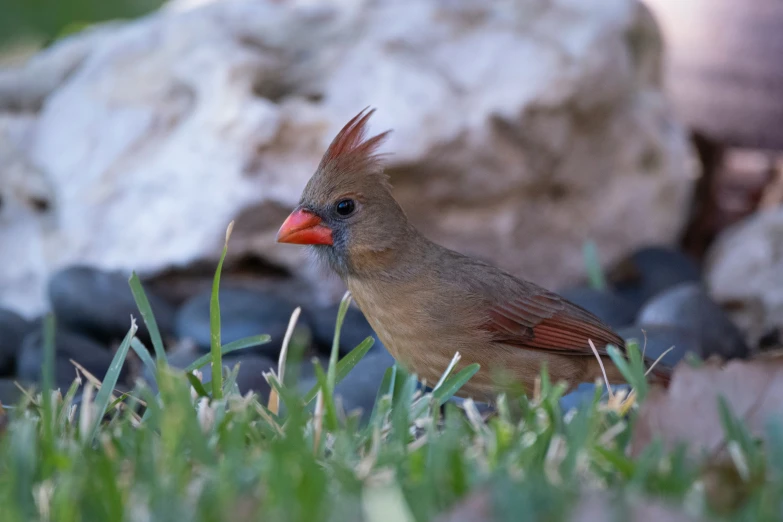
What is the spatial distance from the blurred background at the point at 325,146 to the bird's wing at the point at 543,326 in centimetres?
41

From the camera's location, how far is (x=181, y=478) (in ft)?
4.71

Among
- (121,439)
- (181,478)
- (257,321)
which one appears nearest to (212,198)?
(257,321)

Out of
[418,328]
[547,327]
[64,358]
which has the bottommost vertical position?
[64,358]

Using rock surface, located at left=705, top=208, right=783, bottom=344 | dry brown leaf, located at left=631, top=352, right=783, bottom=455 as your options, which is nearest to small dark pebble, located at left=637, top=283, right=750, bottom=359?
rock surface, located at left=705, top=208, right=783, bottom=344

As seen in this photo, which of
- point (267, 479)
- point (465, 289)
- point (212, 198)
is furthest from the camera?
point (212, 198)

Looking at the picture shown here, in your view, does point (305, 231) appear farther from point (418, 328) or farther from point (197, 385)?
point (197, 385)

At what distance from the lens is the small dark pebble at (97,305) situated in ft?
11.2

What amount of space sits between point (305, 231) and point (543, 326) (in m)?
0.70

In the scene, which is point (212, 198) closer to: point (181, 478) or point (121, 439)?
point (121, 439)

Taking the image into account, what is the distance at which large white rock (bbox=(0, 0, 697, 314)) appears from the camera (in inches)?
144

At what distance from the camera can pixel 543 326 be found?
2.74 m

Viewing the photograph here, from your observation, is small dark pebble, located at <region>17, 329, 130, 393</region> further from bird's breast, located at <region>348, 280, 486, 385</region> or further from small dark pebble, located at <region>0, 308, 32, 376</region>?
bird's breast, located at <region>348, 280, 486, 385</region>

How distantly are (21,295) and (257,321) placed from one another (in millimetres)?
1172

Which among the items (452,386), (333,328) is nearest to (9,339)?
(333,328)
